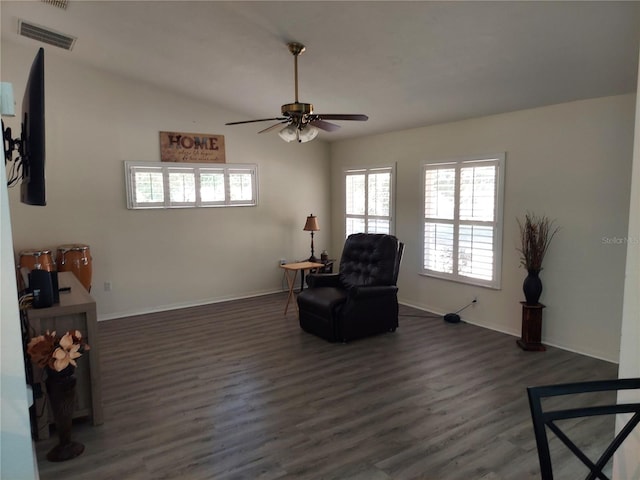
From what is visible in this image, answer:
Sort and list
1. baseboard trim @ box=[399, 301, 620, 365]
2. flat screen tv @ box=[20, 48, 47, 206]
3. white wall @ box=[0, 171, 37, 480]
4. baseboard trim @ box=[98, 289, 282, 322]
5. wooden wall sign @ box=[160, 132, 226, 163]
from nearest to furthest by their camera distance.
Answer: white wall @ box=[0, 171, 37, 480] → flat screen tv @ box=[20, 48, 47, 206] → baseboard trim @ box=[399, 301, 620, 365] → baseboard trim @ box=[98, 289, 282, 322] → wooden wall sign @ box=[160, 132, 226, 163]

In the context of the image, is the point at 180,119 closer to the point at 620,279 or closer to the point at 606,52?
the point at 606,52

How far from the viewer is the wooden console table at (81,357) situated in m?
2.66

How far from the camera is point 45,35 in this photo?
166 inches

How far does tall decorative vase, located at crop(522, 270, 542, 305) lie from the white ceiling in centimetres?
168

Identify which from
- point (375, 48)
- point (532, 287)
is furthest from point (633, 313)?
point (375, 48)

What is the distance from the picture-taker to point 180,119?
563cm

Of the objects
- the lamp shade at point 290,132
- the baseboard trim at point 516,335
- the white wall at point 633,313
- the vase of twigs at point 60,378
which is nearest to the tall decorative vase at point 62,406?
the vase of twigs at point 60,378

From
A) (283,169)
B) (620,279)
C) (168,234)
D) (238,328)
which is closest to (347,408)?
(238,328)

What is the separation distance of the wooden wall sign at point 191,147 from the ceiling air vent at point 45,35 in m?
1.45

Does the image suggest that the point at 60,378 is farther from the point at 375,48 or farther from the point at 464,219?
the point at 464,219

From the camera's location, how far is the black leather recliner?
14.3 ft

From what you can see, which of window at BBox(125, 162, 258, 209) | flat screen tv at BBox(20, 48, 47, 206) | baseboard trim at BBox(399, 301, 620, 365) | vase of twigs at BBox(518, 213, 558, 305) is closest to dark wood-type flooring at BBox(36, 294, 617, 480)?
baseboard trim at BBox(399, 301, 620, 365)

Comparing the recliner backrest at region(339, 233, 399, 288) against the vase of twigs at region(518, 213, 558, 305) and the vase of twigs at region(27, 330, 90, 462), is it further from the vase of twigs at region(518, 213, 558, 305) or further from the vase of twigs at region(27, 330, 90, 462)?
the vase of twigs at region(27, 330, 90, 462)

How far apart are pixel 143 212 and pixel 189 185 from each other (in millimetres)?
721
